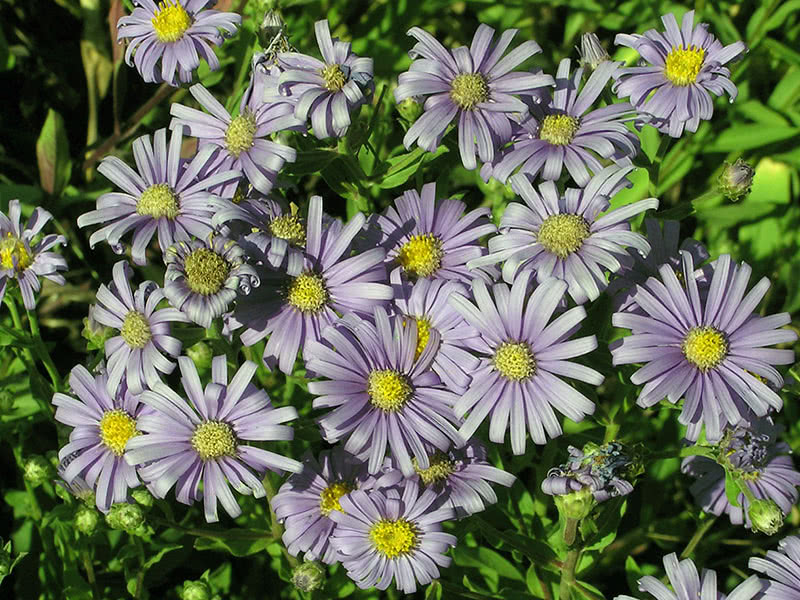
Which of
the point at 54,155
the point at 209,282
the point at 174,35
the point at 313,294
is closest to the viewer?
the point at 209,282

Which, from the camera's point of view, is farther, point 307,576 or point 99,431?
point 99,431

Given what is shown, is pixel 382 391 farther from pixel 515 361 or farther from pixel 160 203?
pixel 160 203

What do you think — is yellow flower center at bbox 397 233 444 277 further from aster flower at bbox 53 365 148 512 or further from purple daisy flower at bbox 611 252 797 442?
aster flower at bbox 53 365 148 512

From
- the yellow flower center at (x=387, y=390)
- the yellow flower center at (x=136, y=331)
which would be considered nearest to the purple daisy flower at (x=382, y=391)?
the yellow flower center at (x=387, y=390)

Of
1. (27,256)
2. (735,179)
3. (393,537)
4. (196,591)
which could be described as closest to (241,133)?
(27,256)

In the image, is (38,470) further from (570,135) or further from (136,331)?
(570,135)

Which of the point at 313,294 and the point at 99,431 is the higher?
the point at 313,294

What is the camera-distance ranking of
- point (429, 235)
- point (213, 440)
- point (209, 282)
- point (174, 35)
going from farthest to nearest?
point (174, 35)
point (429, 235)
point (213, 440)
point (209, 282)

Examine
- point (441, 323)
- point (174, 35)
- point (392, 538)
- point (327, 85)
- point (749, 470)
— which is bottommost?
point (392, 538)
